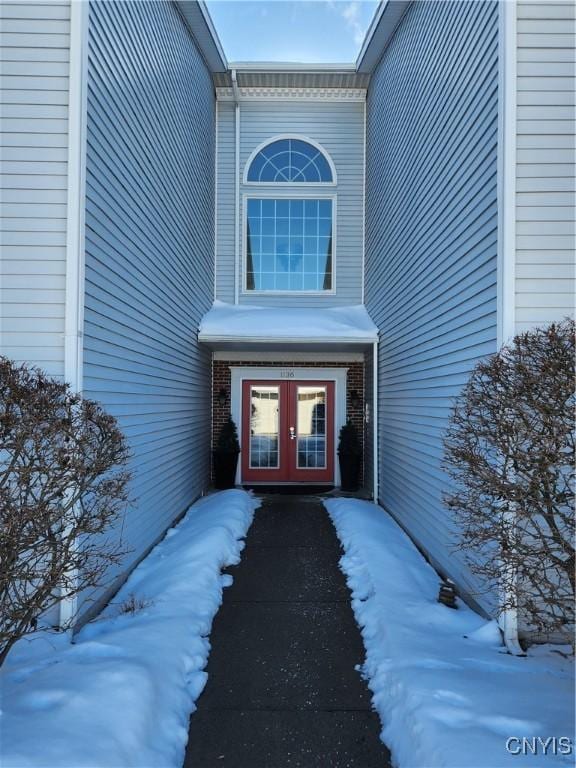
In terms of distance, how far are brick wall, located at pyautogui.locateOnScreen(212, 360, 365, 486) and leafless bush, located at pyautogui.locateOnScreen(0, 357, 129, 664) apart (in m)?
5.65

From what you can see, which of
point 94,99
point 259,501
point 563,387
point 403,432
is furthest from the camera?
point 259,501

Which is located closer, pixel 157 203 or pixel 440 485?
pixel 440 485

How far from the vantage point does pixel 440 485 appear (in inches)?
190

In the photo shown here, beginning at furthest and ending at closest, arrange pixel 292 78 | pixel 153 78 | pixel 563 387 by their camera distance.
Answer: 1. pixel 292 78
2. pixel 153 78
3. pixel 563 387

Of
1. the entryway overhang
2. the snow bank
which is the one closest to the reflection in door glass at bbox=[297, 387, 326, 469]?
the entryway overhang

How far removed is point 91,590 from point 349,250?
299 inches

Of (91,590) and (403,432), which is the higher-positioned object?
(403,432)

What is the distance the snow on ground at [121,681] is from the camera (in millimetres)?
2283

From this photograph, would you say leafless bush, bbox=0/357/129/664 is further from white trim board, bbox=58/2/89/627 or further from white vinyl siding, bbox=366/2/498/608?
white vinyl siding, bbox=366/2/498/608

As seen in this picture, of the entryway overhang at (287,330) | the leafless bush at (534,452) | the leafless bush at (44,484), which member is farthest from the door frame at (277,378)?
the leafless bush at (534,452)

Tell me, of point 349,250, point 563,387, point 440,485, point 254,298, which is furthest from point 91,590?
point 349,250

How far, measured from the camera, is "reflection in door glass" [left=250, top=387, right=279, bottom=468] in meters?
9.44

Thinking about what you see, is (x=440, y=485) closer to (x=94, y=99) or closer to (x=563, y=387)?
(x=563, y=387)

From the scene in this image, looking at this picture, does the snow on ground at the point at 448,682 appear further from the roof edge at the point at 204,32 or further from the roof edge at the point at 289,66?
the roof edge at the point at 289,66
